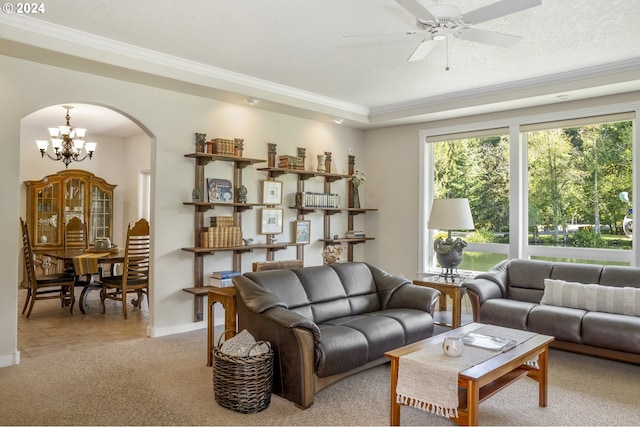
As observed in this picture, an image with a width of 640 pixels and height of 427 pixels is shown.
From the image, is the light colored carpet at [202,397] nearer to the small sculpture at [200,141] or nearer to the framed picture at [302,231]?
the small sculpture at [200,141]

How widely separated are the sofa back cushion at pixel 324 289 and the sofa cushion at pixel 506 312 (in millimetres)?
1111

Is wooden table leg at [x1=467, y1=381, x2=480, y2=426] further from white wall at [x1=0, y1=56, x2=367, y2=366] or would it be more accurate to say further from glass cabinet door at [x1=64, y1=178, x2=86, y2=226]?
glass cabinet door at [x1=64, y1=178, x2=86, y2=226]

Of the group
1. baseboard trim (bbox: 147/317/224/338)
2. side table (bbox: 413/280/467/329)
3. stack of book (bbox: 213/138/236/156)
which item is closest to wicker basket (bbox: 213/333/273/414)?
baseboard trim (bbox: 147/317/224/338)

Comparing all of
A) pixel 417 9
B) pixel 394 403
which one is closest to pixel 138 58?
pixel 417 9

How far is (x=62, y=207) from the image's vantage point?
26.2 feet

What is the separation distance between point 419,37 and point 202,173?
8.89 ft

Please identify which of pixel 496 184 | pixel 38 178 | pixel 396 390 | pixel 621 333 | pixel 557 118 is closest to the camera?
pixel 396 390

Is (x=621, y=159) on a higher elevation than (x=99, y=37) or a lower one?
lower

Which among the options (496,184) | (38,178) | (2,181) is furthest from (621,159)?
(38,178)

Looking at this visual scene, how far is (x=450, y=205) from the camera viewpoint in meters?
4.98

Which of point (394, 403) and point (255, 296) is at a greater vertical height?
point (255, 296)

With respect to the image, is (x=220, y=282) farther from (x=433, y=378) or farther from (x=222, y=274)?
(x=433, y=378)

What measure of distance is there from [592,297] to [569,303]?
207 millimetres

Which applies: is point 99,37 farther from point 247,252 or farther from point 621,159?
point 621,159
